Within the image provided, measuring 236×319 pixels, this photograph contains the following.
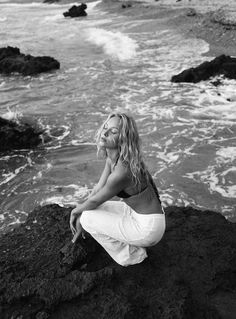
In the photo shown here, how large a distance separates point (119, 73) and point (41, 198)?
912 centimetres

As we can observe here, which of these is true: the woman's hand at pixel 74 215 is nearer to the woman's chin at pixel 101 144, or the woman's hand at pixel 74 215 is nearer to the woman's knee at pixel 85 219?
the woman's knee at pixel 85 219

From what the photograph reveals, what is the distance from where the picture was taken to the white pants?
12.7 feet

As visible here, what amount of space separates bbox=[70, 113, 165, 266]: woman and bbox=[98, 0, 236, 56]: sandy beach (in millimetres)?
14701

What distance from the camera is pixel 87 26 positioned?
28.5 metres

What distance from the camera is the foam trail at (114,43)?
18.8 metres

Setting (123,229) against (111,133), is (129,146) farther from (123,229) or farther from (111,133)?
(123,229)

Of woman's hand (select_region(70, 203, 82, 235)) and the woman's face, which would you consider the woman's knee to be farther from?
the woman's face

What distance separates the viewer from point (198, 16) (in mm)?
25500

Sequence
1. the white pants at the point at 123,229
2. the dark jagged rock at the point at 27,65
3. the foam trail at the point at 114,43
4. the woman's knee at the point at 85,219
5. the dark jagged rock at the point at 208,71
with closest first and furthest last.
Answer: the white pants at the point at 123,229, the woman's knee at the point at 85,219, the dark jagged rock at the point at 208,71, the dark jagged rock at the point at 27,65, the foam trail at the point at 114,43

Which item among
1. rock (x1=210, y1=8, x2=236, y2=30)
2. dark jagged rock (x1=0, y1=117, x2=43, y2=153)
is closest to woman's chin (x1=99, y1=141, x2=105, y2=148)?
dark jagged rock (x1=0, y1=117, x2=43, y2=153)

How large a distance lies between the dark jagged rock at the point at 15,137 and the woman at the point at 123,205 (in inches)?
217

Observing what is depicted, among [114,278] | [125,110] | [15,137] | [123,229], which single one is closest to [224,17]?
[125,110]

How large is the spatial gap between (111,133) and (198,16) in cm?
2381

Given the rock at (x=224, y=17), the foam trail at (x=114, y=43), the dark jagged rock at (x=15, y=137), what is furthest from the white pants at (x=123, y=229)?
the rock at (x=224, y=17)
